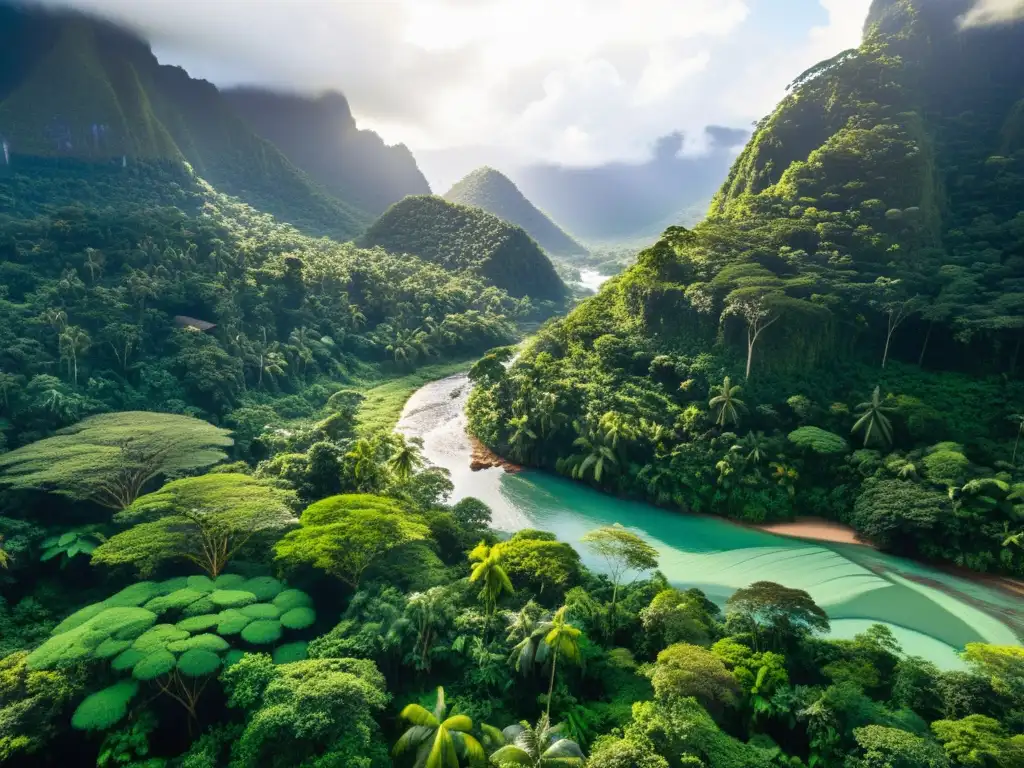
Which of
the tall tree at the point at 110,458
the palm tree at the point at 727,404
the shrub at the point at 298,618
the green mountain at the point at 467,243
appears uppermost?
the green mountain at the point at 467,243

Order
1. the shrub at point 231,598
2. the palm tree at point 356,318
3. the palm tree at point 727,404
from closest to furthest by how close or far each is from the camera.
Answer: the shrub at point 231,598 < the palm tree at point 727,404 < the palm tree at point 356,318

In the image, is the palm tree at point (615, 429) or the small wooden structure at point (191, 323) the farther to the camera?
the small wooden structure at point (191, 323)

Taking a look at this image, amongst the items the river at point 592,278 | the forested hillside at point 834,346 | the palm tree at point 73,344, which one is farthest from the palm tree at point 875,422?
the river at point 592,278

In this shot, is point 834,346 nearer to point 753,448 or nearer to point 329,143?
point 753,448

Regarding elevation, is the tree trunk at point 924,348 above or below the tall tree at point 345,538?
above

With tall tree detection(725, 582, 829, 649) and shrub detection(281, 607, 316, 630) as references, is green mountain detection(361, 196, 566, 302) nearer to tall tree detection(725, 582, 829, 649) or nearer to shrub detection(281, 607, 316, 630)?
shrub detection(281, 607, 316, 630)

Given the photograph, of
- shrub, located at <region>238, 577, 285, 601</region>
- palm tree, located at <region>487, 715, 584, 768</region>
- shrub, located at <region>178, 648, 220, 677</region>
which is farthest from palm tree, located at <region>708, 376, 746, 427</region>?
shrub, located at <region>178, 648, 220, 677</region>

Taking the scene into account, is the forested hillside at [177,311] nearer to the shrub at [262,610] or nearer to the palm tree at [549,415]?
the shrub at [262,610]

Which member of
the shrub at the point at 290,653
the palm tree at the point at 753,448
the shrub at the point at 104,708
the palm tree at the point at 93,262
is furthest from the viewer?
the palm tree at the point at 93,262
